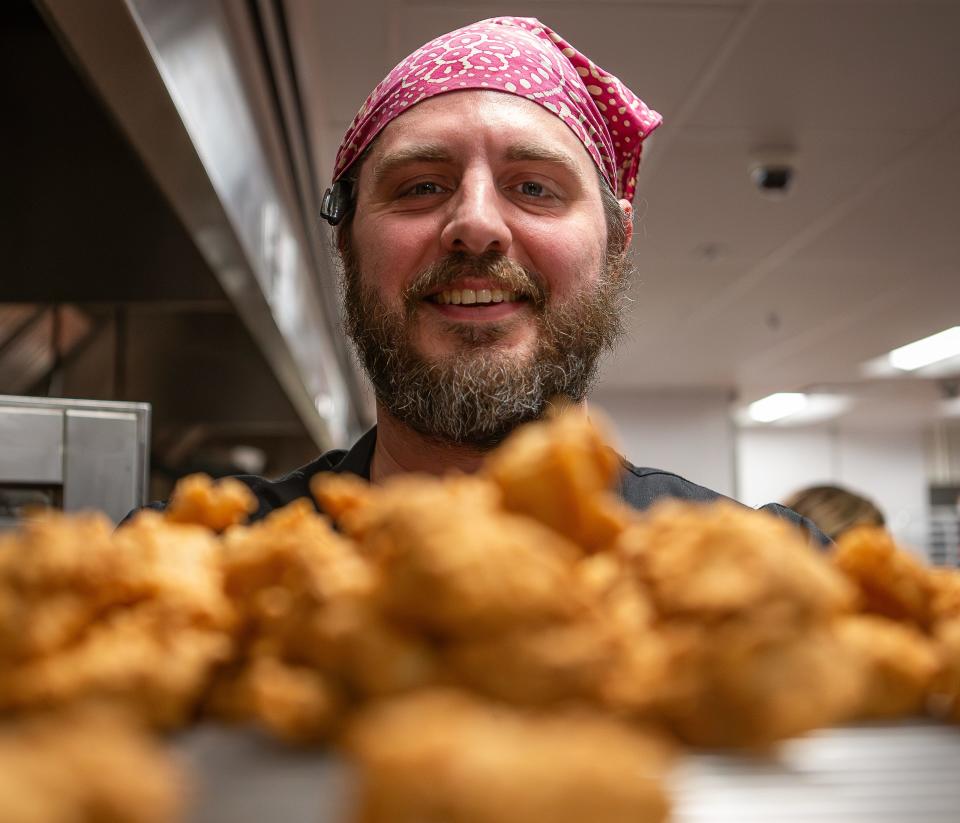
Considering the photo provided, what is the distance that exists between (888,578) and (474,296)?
82cm

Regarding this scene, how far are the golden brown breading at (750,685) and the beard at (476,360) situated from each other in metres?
0.88

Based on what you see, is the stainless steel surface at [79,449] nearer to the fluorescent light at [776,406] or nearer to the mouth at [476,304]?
the mouth at [476,304]

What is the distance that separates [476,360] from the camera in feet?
3.82

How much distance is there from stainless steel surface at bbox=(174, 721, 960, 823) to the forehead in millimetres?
971

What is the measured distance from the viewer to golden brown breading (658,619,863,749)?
263 millimetres

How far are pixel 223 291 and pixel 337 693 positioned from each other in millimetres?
1423

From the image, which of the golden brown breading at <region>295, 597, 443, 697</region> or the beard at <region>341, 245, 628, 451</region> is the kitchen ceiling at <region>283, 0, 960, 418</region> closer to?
the beard at <region>341, 245, 628, 451</region>

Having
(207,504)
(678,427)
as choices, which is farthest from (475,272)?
(678,427)

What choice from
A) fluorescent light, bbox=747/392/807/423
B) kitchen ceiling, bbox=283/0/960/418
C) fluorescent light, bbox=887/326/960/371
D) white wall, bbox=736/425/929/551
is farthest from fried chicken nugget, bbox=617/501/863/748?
white wall, bbox=736/425/929/551

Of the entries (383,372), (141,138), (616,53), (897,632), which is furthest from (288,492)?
(616,53)

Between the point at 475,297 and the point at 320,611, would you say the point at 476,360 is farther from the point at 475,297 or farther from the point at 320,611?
the point at 320,611

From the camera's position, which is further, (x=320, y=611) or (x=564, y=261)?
(x=564, y=261)

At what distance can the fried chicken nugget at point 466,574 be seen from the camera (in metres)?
0.27

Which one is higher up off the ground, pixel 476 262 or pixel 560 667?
pixel 476 262
